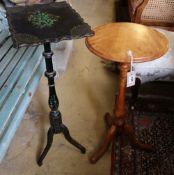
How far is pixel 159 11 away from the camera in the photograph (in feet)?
6.78

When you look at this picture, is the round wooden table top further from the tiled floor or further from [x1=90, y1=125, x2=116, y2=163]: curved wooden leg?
the tiled floor

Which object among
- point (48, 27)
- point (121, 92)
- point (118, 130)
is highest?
point (48, 27)

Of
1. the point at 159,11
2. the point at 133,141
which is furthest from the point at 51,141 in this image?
the point at 159,11

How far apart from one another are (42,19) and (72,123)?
0.81 m

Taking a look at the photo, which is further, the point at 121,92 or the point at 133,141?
the point at 133,141

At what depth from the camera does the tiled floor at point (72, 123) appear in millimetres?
1453

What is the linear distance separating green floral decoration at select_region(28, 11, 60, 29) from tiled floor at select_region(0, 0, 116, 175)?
791 mm

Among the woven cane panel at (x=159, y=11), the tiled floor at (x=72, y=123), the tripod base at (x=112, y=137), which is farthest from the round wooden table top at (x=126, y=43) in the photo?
the woven cane panel at (x=159, y=11)

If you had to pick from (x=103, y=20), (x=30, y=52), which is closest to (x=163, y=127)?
(x=30, y=52)

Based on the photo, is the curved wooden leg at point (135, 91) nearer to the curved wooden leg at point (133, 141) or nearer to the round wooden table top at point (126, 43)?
the curved wooden leg at point (133, 141)

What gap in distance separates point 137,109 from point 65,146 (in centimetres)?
59

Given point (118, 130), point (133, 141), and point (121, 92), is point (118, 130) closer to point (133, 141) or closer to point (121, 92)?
point (133, 141)

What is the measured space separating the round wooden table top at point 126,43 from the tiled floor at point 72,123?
0.67 meters

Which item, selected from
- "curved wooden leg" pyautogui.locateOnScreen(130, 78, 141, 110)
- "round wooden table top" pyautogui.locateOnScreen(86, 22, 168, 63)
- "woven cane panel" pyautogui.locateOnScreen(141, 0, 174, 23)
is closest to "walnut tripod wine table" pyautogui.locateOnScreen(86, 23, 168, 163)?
"round wooden table top" pyautogui.locateOnScreen(86, 22, 168, 63)
